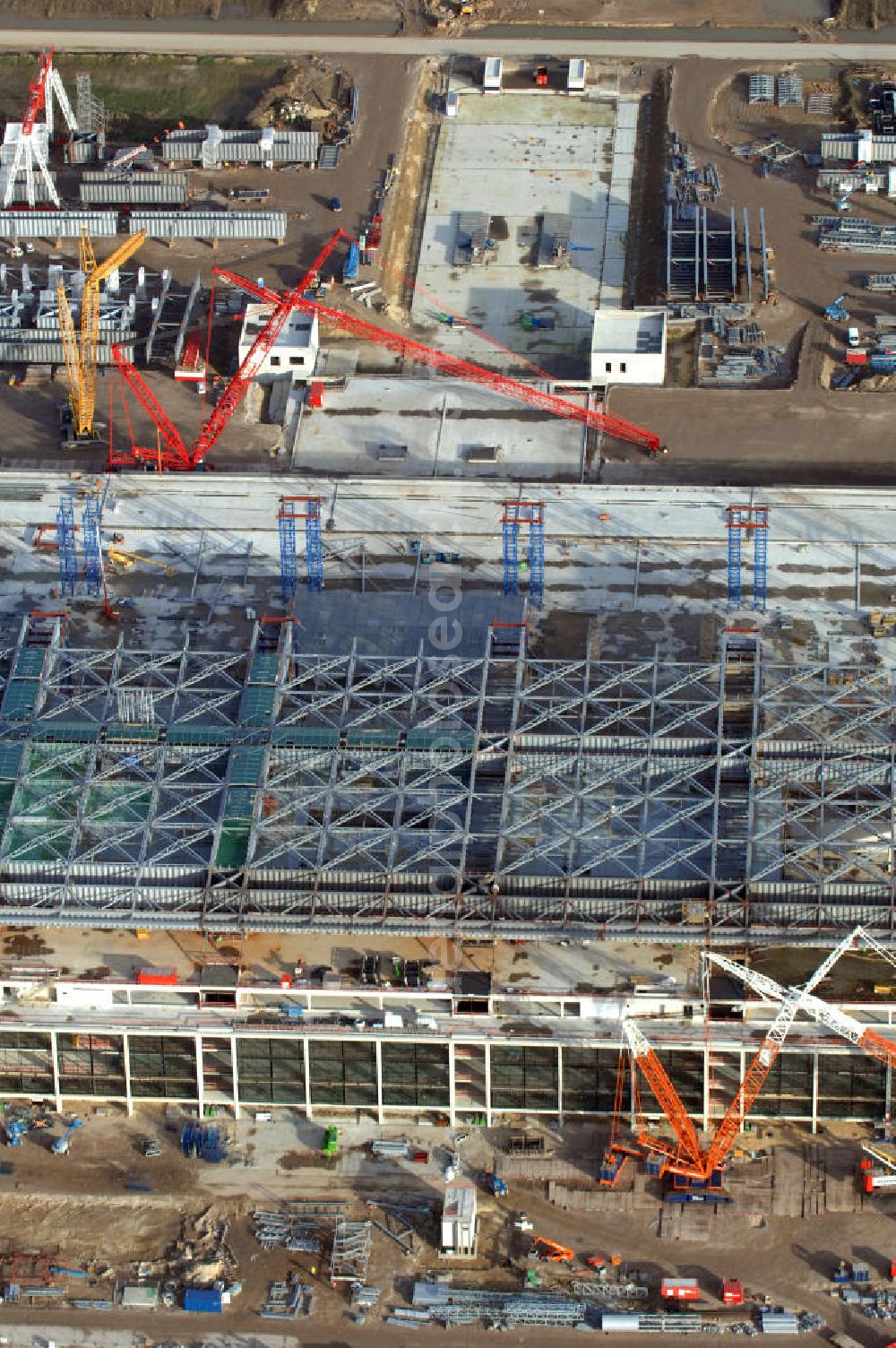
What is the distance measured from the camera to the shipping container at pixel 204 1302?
654 feet

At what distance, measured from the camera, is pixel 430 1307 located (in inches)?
7820

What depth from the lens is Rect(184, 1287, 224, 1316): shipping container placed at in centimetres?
19938

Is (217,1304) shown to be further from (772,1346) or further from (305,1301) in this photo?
(772,1346)

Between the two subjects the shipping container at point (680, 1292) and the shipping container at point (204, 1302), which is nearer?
the shipping container at point (680, 1292)

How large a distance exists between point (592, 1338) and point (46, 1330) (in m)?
36.7

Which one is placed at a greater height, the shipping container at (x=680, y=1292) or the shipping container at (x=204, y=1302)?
the shipping container at (x=680, y=1292)

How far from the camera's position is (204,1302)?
654 ft

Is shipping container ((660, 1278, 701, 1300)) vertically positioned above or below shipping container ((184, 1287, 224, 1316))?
above

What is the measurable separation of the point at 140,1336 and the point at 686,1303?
120 ft

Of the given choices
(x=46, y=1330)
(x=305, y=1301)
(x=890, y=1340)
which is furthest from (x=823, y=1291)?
(x=46, y=1330)

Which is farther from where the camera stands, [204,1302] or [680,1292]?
[204,1302]

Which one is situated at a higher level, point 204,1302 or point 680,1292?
point 680,1292

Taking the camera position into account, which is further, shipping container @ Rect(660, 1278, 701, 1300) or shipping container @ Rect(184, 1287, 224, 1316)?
shipping container @ Rect(184, 1287, 224, 1316)

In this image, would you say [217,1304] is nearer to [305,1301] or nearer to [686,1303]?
[305,1301]
